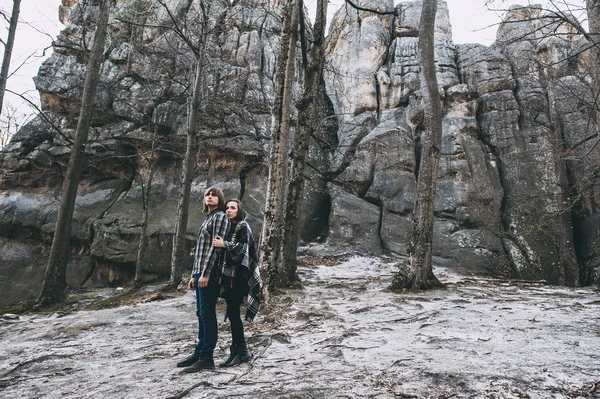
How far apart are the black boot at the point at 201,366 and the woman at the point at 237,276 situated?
13cm

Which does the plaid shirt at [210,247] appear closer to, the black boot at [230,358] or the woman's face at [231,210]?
the woman's face at [231,210]

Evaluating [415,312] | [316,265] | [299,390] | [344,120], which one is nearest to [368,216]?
[316,265]

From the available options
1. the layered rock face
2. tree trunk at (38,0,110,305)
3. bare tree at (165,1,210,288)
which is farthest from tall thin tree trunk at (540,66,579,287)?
tree trunk at (38,0,110,305)

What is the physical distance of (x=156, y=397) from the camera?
287cm

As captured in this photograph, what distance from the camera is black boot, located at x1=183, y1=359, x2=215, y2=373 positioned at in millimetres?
3400

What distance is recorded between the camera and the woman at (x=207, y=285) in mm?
3538

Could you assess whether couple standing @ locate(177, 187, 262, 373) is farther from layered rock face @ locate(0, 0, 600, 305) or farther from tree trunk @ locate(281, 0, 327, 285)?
layered rock face @ locate(0, 0, 600, 305)

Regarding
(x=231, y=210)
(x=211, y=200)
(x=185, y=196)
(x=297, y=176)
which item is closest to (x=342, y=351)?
(x=231, y=210)

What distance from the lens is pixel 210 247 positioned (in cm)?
369

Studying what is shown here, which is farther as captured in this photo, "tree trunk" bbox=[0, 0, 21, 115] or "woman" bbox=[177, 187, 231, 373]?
"tree trunk" bbox=[0, 0, 21, 115]

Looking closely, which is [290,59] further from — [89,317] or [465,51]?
[465,51]

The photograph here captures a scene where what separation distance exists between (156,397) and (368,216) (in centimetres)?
1324

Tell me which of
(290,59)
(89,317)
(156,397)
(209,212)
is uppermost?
(290,59)

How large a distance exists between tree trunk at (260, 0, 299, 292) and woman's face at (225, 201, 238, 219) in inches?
135
